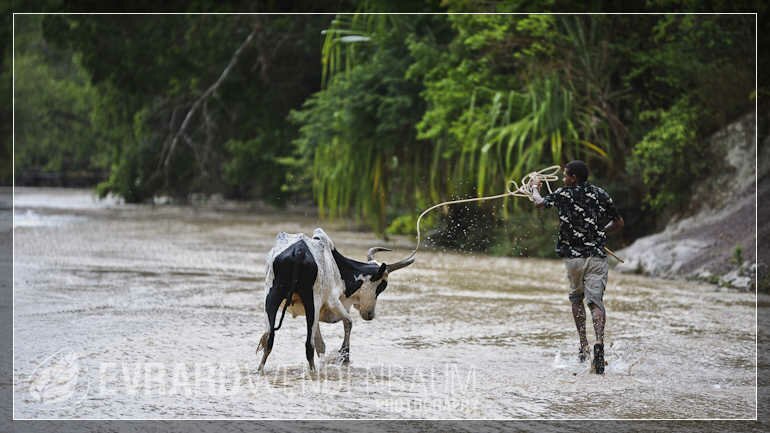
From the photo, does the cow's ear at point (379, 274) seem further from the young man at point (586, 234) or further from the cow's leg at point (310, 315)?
the young man at point (586, 234)

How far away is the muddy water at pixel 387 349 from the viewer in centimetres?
702

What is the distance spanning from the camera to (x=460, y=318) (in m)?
11.7

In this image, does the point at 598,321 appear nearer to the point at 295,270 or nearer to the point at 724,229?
the point at 295,270

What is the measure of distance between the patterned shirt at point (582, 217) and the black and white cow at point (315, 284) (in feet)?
4.41

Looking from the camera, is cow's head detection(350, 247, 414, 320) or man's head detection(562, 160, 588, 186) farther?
cow's head detection(350, 247, 414, 320)

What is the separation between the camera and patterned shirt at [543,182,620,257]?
8391 mm

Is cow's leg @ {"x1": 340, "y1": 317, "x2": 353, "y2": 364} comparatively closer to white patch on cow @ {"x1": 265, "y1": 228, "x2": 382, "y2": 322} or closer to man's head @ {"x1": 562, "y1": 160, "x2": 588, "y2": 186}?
white patch on cow @ {"x1": 265, "y1": 228, "x2": 382, "y2": 322}

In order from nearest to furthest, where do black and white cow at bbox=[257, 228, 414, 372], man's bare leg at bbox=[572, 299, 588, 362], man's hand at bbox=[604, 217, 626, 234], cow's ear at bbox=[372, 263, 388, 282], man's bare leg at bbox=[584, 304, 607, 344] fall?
1. black and white cow at bbox=[257, 228, 414, 372]
2. man's bare leg at bbox=[584, 304, 607, 344]
3. man's hand at bbox=[604, 217, 626, 234]
4. man's bare leg at bbox=[572, 299, 588, 362]
5. cow's ear at bbox=[372, 263, 388, 282]

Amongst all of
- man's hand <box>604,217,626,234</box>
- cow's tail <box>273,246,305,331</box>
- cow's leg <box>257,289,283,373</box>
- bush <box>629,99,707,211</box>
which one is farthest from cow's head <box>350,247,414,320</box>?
bush <box>629,99,707,211</box>

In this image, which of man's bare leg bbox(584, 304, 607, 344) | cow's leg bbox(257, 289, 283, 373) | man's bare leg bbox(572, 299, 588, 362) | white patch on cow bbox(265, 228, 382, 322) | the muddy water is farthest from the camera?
man's bare leg bbox(572, 299, 588, 362)

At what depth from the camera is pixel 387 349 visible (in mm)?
9461

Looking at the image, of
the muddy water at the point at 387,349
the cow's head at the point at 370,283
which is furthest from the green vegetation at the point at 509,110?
A: the cow's head at the point at 370,283

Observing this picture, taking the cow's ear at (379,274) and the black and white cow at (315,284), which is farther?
the cow's ear at (379,274)

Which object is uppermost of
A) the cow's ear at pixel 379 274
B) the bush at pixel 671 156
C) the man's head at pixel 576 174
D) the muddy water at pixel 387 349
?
the bush at pixel 671 156
